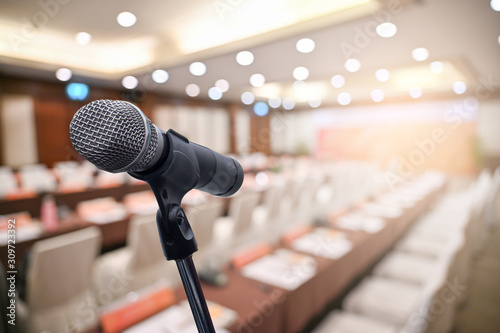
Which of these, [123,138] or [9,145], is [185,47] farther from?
[9,145]

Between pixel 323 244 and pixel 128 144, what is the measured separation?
2241mm

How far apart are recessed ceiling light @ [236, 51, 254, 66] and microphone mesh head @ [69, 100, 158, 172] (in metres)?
4.37

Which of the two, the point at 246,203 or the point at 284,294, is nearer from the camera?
the point at 284,294

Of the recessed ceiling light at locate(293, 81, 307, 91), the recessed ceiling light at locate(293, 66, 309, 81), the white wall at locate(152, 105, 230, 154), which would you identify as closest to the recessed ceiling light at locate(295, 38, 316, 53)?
the recessed ceiling light at locate(293, 66, 309, 81)

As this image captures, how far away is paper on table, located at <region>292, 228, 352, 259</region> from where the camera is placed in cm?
222

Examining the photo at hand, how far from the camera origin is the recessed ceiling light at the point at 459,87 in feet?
26.7

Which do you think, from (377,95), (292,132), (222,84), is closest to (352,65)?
(222,84)

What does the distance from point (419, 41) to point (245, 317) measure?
176 inches

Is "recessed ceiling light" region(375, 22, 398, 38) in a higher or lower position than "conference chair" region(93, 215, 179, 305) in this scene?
higher

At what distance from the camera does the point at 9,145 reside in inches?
267

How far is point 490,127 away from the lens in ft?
31.1

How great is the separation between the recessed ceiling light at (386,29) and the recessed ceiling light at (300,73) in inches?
86.7

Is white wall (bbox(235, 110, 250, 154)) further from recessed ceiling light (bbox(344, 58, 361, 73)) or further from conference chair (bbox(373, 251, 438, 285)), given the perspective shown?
conference chair (bbox(373, 251, 438, 285))

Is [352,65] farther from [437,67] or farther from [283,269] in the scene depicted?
[283,269]
